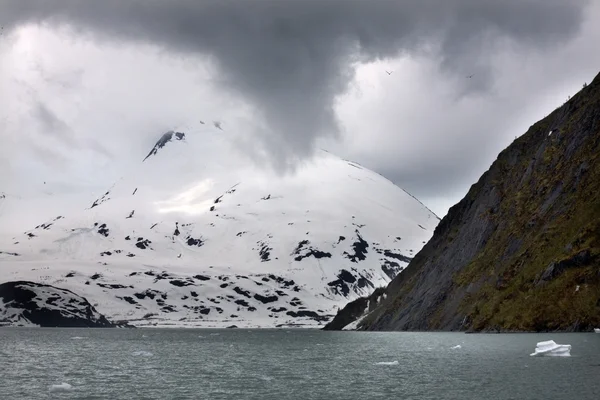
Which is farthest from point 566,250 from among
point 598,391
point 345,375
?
point 598,391

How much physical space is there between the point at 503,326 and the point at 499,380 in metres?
109

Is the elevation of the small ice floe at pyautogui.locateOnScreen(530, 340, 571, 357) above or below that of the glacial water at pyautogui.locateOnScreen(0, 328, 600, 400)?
above

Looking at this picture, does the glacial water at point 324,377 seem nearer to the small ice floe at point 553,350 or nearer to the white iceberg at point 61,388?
the white iceberg at point 61,388

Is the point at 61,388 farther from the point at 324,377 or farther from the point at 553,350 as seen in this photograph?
the point at 553,350

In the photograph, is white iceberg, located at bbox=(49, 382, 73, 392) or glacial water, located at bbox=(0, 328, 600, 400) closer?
glacial water, located at bbox=(0, 328, 600, 400)

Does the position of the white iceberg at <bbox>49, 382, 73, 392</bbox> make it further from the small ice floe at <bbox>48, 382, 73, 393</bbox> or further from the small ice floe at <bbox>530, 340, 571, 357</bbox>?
the small ice floe at <bbox>530, 340, 571, 357</bbox>

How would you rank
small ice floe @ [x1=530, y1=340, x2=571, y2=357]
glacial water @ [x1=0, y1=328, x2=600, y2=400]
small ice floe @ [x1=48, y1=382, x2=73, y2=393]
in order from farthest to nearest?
small ice floe @ [x1=530, y1=340, x2=571, y2=357]
small ice floe @ [x1=48, y1=382, x2=73, y2=393]
glacial water @ [x1=0, y1=328, x2=600, y2=400]

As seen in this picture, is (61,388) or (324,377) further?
(324,377)

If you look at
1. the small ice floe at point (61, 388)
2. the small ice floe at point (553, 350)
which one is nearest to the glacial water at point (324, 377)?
the small ice floe at point (61, 388)

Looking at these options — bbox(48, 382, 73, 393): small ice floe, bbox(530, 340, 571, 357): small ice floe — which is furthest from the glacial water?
bbox(530, 340, 571, 357): small ice floe

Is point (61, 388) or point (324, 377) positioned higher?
point (324, 377)

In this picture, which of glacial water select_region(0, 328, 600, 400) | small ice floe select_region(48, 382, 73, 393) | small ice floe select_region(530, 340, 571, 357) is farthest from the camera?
small ice floe select_region(530, 340, 571, 357)

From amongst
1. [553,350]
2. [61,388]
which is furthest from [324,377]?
[553,350]

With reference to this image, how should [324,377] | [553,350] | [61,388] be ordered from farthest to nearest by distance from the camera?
[553,350], [324,377], [61,388]
